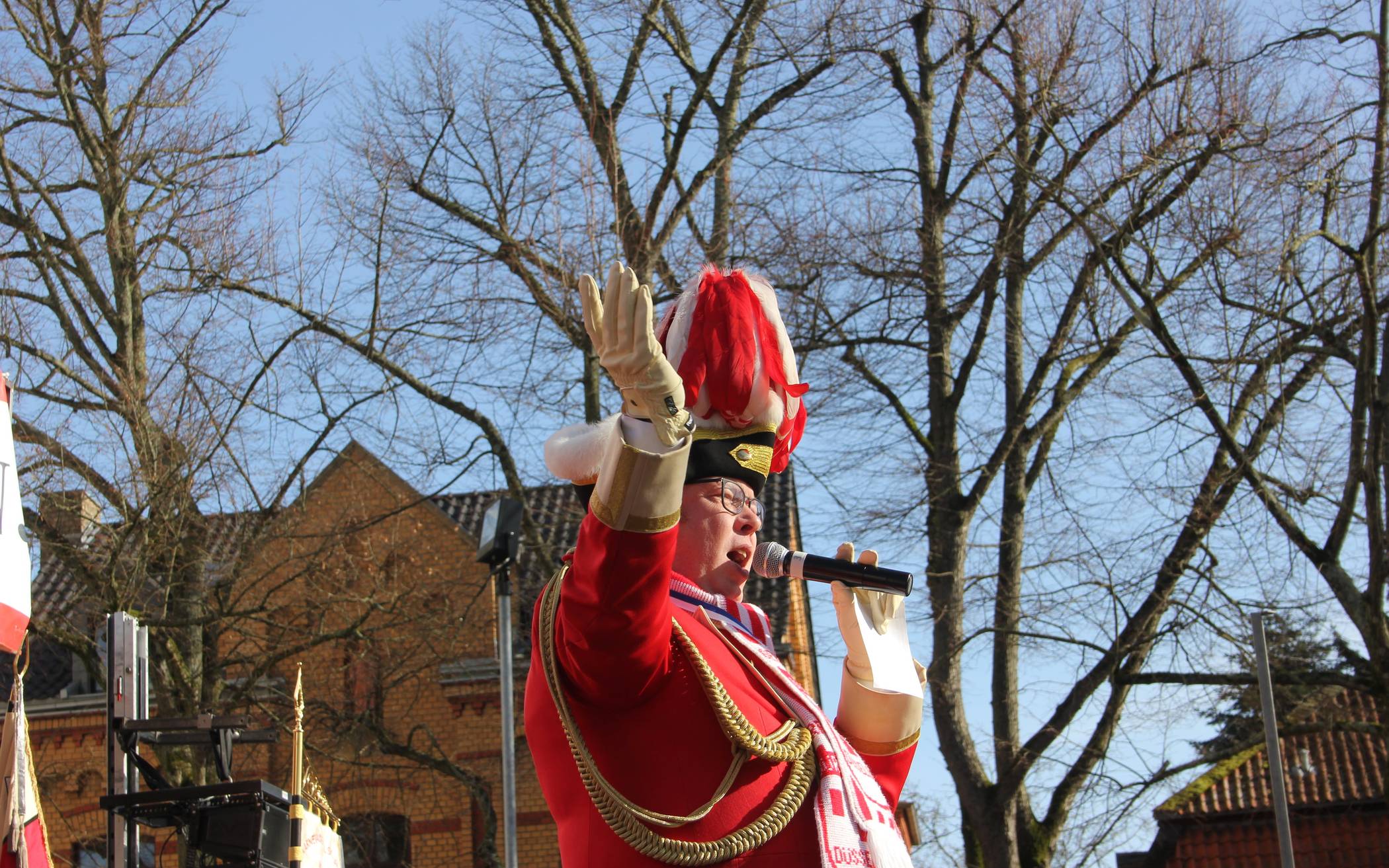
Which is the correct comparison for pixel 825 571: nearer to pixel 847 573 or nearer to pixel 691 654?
pixel 847 573

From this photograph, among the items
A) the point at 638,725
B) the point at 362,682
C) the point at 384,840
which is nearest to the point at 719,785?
the point at 638,725

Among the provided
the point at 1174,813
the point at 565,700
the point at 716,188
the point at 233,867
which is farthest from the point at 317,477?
the point at 565,700

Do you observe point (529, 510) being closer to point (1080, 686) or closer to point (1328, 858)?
point (1080, 686)

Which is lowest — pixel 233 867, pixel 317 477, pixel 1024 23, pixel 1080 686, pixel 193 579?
pixel 233 867

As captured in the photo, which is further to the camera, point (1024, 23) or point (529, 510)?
point (529, 510)

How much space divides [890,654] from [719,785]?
667mm

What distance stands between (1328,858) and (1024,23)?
13186 mm

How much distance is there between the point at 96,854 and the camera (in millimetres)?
17469

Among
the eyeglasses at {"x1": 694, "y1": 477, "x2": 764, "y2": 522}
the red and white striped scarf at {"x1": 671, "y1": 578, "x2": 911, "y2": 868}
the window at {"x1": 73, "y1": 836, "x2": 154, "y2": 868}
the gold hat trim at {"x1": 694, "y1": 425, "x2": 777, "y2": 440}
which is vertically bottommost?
the red and white striped scarf at {"x1": 671, "y1": 578, "x2": 911, "y2": 868}

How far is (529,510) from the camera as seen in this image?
1435cm

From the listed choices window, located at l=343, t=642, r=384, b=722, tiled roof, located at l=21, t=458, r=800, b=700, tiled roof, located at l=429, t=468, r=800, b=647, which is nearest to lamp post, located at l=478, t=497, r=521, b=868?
tiled roof, located at l=21, t=458, r=800, b=700

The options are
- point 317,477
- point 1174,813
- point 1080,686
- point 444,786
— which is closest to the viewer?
point 1080,686

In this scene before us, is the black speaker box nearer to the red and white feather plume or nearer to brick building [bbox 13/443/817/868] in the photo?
the red and white feather plume

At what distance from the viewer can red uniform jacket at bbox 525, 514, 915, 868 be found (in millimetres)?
2580
